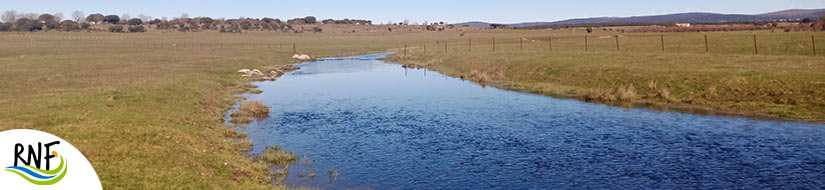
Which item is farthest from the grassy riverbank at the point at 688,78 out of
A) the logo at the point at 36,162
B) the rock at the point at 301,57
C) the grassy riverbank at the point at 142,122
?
the rock at the point at 301,57

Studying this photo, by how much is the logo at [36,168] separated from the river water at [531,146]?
399 inches

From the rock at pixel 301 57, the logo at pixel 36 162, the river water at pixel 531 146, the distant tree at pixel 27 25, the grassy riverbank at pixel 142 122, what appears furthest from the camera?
the distant tree at pixel 27 25

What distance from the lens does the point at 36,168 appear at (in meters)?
8.98

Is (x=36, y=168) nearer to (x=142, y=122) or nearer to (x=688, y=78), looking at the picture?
(x=142, y=122)

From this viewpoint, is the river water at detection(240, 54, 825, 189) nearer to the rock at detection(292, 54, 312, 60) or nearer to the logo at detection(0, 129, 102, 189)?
the logo at detection(0, 129, 102, 189)

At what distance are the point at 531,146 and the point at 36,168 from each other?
1896 cm

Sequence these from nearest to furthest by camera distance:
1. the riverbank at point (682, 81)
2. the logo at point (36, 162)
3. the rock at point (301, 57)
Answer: the logo at point (36, 162) → the riverbank at point (682, 81) → the rock at point (301, 57)

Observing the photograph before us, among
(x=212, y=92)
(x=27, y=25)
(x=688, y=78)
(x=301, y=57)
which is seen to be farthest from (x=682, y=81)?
(x=27, y=25)

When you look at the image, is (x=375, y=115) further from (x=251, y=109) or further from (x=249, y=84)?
(x=249, y=84)

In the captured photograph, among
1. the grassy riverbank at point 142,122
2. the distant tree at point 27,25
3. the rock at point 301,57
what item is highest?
the distant tree at point 27,25

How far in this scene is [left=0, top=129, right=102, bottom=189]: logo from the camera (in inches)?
345

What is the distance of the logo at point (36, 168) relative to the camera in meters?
8.85

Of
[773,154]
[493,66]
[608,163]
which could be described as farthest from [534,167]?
[493,66]

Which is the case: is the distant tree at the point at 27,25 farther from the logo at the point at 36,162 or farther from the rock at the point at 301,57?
the logo at the point at 36,162
